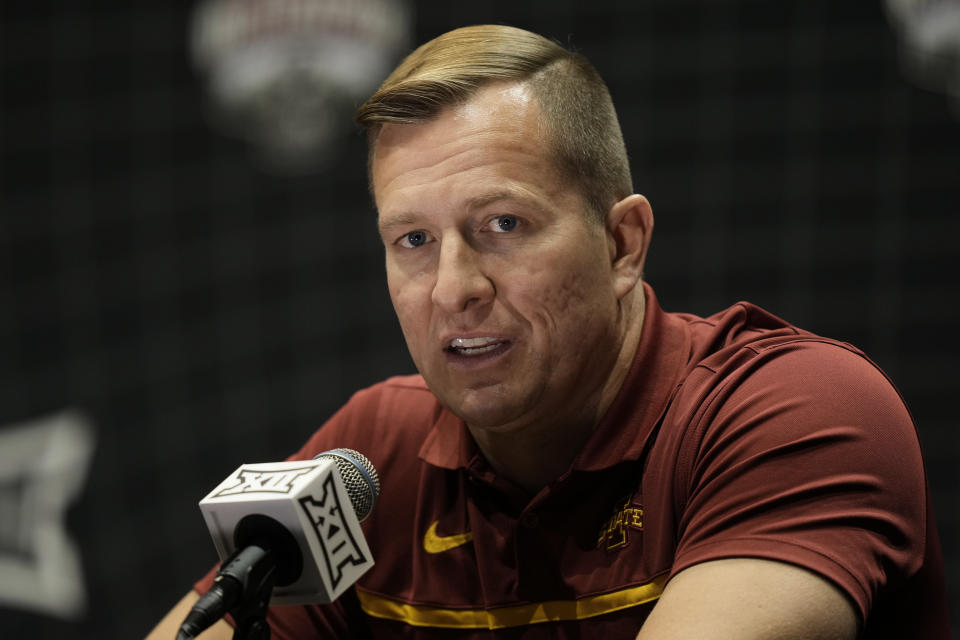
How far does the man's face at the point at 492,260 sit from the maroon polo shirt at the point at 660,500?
0.13 m

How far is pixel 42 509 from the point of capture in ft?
10.5

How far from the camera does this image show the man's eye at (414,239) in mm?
1385

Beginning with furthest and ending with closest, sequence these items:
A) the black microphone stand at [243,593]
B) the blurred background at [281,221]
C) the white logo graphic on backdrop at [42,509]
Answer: the blurred background at [281,221]
the white logo graphic on backdrop at [42,509]
the black microphone stand at [243,593]

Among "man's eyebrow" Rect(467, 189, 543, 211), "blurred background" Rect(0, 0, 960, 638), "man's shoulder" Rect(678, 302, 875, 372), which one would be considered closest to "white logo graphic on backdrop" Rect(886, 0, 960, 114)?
"blurred background" Rect(0, 0, 960, 638)

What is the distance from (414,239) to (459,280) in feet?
0.42

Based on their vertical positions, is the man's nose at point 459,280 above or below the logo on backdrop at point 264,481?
above

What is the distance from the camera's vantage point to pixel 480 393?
135cm

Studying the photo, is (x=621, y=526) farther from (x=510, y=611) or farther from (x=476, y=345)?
(x=476, y=345)

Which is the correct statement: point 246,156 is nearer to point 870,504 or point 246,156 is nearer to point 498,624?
point 498,624

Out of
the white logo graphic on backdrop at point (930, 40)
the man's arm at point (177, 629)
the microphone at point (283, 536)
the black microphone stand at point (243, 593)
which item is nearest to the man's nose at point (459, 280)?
the microphone at point (283, 536)

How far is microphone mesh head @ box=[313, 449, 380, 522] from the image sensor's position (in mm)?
1165

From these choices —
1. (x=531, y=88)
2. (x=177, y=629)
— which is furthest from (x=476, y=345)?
(x=177, y=629)

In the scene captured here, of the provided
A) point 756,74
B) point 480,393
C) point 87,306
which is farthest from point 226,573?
point 756,74

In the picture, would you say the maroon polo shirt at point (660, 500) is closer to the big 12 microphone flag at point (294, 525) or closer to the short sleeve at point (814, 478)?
the short sleeve at point (814, 478)
